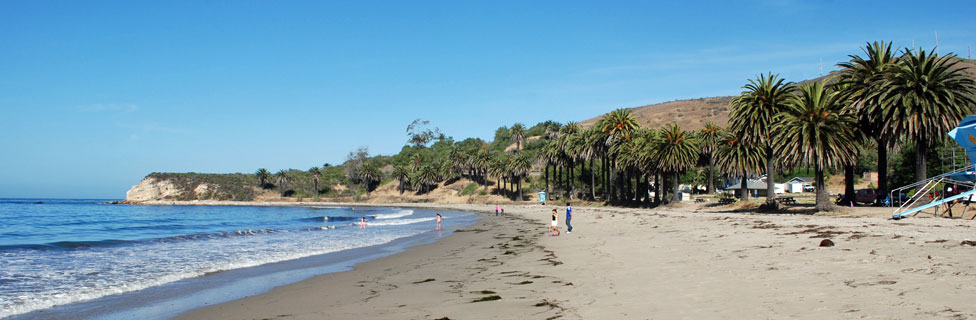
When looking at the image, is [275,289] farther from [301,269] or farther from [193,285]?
[301,269]

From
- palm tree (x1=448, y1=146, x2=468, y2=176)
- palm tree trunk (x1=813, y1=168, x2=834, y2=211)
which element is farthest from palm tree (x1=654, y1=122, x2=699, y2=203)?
palm tree (x1=448, y1=146, x2=468, y2=176)

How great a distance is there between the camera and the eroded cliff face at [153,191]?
160 metres

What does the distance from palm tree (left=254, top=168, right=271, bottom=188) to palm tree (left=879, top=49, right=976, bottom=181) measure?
14783cm

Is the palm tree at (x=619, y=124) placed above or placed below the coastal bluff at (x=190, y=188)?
above

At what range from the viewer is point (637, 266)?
43.7ft

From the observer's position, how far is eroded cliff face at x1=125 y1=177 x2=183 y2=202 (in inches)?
6309

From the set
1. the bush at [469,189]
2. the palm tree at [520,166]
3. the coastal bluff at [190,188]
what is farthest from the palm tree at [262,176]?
the palm tree at [520,166]

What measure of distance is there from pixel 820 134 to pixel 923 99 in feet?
16.8

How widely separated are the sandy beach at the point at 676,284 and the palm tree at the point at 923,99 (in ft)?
52.2

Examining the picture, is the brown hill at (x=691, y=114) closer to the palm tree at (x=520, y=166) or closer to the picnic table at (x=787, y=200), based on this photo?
the palm tree at (x=520, y=166)

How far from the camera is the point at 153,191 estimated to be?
161 meters

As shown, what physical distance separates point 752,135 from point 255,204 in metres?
128

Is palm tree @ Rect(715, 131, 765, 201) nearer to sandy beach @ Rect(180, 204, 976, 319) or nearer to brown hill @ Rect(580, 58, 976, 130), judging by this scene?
sandy beach @ Rect(180, 204, 976, 319)

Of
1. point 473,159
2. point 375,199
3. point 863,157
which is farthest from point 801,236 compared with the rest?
point 375,199
